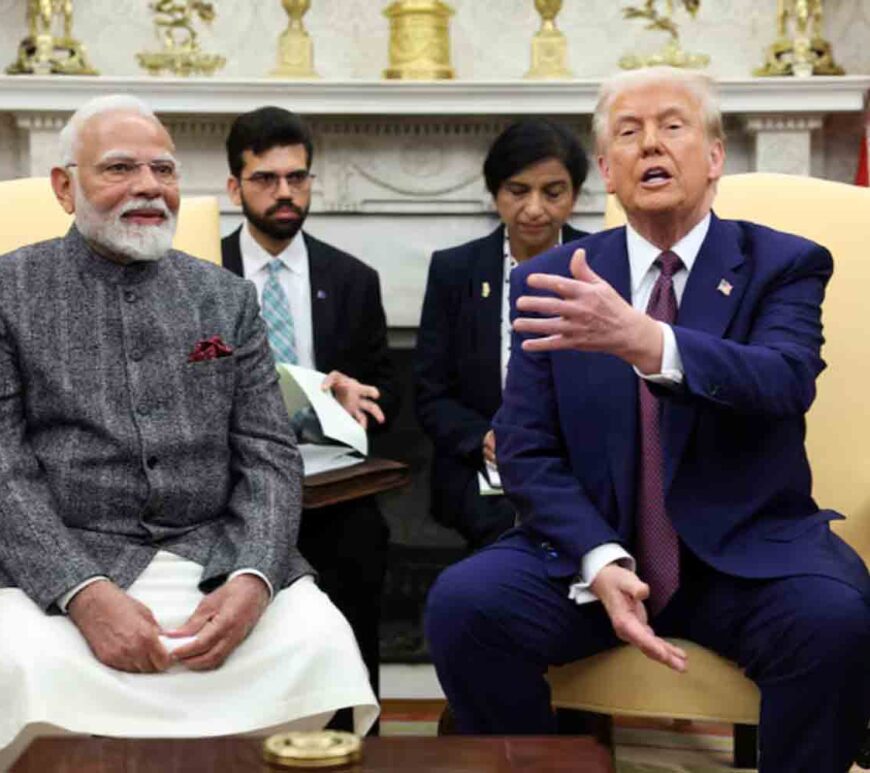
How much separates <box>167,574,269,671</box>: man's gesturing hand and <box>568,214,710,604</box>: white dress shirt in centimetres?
51

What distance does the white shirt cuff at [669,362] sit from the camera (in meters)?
2.73

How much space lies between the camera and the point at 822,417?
327 centimetres

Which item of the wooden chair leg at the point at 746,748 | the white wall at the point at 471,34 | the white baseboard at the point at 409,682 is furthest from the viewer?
the white wall at the point at 471,34

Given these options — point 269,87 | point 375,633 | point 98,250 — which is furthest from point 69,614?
point 269,87

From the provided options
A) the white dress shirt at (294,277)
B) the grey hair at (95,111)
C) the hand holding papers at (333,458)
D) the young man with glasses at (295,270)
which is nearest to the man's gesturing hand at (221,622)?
the hand holding papers at (333,458)

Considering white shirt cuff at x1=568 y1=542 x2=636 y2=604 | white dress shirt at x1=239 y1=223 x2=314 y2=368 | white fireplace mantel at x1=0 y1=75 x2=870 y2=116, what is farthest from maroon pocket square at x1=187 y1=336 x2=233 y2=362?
white fireplace mantel at x1=0 y1=75 x2=870 y2=116

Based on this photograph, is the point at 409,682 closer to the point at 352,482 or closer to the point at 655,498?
the point at 352,482

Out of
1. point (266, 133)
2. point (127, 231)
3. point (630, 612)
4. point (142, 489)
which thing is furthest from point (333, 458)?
point (266, 133)

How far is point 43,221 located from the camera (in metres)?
3.46

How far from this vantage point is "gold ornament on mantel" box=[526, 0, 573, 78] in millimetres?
5109

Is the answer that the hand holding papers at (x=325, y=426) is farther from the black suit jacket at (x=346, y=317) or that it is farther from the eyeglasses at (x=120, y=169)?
the black suit jacket at (x=346, y=317)

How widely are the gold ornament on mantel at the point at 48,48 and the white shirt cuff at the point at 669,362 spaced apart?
111 inches

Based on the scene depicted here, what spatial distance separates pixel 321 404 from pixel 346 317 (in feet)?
2.82

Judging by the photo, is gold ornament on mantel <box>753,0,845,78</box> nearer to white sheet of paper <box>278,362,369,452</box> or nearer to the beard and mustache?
the beard and mustache
